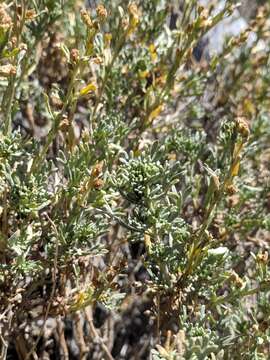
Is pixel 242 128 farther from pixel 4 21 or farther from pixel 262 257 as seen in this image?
pixel 4 21

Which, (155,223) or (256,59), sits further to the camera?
(256,59)

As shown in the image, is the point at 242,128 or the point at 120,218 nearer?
the point at 242,128

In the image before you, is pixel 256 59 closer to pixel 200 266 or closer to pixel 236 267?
pixel 236 267

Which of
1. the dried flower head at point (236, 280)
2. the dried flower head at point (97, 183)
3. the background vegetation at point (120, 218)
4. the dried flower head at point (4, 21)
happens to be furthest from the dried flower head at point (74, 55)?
the dried flower head at point (236, 280)

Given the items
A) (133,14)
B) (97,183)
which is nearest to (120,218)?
(97,183)

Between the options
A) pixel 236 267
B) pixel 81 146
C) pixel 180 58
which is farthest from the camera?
pixel 236 267

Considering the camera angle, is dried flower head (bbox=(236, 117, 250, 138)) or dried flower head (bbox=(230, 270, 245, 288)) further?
dried flower head (bbox=(230, 270, 245, 288))

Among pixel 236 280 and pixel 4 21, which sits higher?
pixel 4 21

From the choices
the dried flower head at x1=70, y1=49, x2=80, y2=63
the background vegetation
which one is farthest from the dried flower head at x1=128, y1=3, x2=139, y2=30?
the dried flower head at x1=70, y1=49, x2=80, y2=63

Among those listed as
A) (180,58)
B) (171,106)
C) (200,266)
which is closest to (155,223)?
(200,266)

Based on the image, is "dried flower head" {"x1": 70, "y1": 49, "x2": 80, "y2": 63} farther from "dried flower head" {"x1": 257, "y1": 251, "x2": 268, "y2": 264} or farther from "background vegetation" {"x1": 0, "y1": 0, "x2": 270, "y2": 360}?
"dried flower head" {"x1": 257, "y1": 251, "x2": 268, "y2": 264}

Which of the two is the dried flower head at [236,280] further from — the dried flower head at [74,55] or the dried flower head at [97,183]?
the dried flower head at [74,55]
